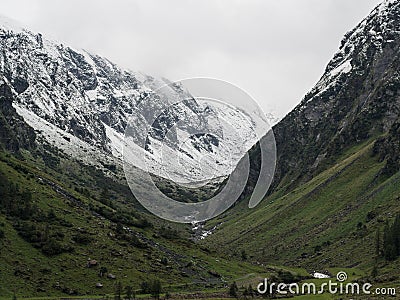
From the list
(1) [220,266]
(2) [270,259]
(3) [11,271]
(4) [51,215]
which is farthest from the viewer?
(2) [270,259]

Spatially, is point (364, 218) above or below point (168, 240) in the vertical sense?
above

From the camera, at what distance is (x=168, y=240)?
150750 mm

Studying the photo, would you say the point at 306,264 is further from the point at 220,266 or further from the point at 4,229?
the point at 4,229

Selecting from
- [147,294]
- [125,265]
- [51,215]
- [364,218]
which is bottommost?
[147,294]

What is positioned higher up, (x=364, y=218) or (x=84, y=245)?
(x=364, y=218)

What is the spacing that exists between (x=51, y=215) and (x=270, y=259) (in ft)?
296

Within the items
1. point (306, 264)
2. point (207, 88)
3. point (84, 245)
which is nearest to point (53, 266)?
point (84, 245)

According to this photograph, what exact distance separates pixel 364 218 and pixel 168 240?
67.6m

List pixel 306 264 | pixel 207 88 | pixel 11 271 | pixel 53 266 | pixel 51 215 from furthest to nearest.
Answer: pixel 306 264
pixel 51 215
pixel 53 266
pixel 11 271
pixel 207 88

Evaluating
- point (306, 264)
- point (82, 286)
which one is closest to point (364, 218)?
point (306, 264)

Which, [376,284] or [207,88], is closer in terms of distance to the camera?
[207,88]

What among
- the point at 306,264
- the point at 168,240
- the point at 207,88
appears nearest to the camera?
the point at 207,88

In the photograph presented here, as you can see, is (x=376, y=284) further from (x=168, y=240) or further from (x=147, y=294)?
(x=168, y=240)

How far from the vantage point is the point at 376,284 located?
298 feet
